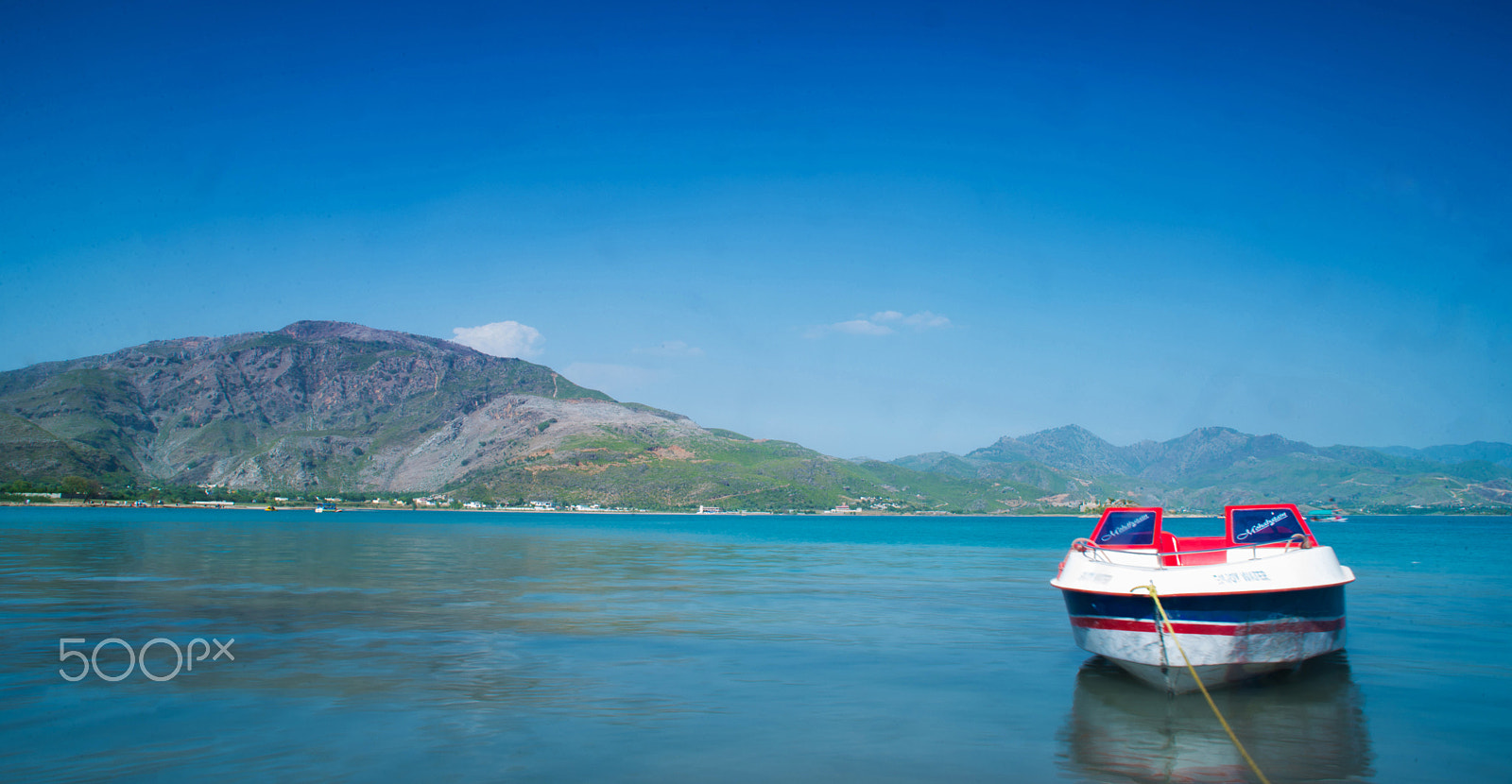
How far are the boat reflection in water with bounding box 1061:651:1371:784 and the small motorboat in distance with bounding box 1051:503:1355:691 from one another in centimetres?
72

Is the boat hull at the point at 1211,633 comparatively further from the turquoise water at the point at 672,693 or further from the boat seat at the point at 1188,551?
the boat seat at the point at 1188,551

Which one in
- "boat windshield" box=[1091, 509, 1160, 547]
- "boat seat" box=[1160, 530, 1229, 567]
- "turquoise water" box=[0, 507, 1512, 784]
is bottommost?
"turquoise water" box=[0, 507, 1512, 784]

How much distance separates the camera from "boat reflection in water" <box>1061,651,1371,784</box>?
12.2m

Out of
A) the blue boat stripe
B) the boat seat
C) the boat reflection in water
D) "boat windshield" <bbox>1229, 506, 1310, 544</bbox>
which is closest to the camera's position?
the boat reflection in water

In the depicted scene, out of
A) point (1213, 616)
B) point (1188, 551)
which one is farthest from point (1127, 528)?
point (1213, 616)

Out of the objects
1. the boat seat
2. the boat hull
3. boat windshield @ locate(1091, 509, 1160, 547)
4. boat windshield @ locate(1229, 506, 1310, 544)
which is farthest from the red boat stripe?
boat windshield @ locate(1091, 509, 1160, 547)

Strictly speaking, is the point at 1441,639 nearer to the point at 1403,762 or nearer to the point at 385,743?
the point at 1403,762

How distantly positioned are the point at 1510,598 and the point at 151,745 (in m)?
51.5

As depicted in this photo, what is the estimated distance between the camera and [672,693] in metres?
16.9

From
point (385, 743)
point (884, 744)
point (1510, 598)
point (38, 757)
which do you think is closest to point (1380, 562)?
point (1510, 598)

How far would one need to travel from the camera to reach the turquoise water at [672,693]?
485 inches

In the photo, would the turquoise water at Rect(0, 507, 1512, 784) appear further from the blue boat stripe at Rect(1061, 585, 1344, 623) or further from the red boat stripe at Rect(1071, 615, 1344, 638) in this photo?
the blue boat stripe at Rect(1061, 585, 1344, 623)

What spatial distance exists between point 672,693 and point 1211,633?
10803mm

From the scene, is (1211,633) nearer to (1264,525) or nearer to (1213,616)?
(1213,616)
